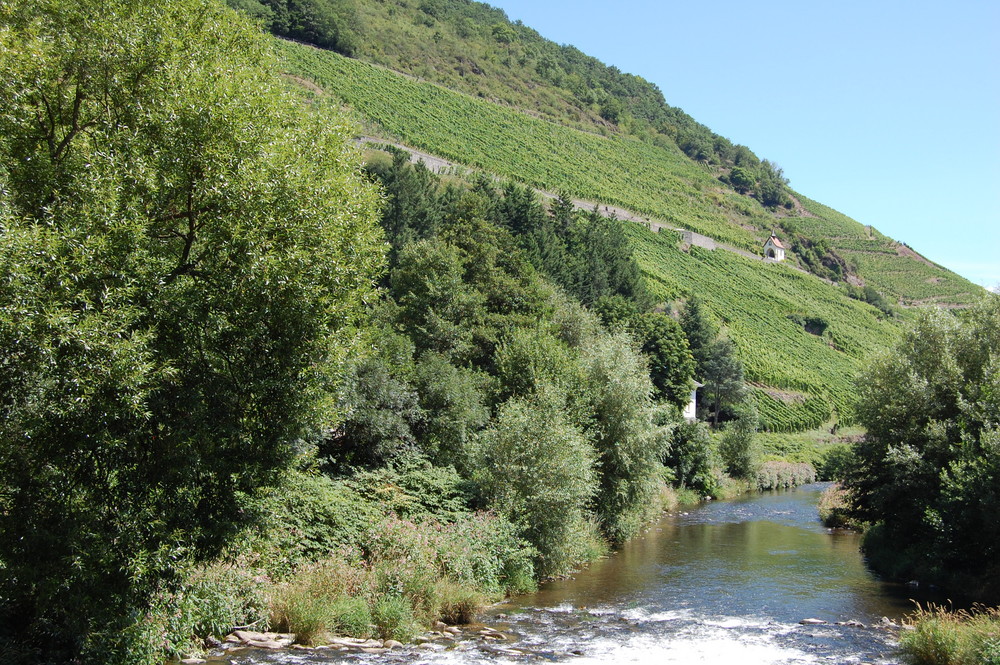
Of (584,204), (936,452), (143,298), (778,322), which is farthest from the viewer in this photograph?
(584,204)

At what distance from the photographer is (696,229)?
117 meters

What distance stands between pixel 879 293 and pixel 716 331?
64.9 metres

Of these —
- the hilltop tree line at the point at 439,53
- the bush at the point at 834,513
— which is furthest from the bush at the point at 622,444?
the hilltop tree line at the point at 439,53

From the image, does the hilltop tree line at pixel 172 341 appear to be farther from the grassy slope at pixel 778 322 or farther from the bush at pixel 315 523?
the grassy slope at pixel 778 322

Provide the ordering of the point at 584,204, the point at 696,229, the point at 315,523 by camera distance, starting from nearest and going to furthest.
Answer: the point at 315,523, the point at 584,204, the point at 696,229

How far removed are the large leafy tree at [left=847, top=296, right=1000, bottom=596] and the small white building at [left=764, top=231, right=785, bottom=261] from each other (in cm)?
10761

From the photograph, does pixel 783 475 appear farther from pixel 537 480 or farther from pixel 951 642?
pixel 951 642

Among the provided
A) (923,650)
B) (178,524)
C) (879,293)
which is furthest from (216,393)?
(879,293)

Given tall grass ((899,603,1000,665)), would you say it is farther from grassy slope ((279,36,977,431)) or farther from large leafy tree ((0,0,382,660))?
grassy slope ((279,36,977,431))

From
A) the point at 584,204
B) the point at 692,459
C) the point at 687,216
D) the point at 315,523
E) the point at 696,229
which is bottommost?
the point at 692,459

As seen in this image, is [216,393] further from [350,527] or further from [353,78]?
[353,78]

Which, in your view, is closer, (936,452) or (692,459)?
(936,452)

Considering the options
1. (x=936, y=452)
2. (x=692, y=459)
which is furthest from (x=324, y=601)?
(x=692, y=459)

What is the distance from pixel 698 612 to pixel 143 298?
15322mm
